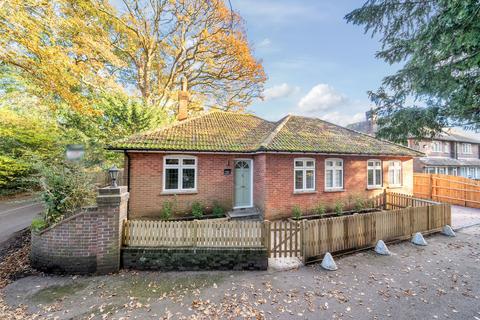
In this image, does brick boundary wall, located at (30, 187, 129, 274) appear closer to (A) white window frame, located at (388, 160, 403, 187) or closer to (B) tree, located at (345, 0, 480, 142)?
(B) tree, located at (345, 0, 480, 142)

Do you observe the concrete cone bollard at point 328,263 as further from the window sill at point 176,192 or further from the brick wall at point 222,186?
the window sill at point 176,192

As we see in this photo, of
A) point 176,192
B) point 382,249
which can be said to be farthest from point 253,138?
point 382,249

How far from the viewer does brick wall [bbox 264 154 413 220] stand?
10.4 meters

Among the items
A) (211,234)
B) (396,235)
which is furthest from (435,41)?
(211,234)

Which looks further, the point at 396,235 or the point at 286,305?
the point at 396,235

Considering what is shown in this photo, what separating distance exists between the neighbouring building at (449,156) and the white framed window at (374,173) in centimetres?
1546

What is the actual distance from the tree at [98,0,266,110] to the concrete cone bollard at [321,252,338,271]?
15524 mm

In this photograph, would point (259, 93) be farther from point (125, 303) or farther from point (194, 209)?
point (125, 303)

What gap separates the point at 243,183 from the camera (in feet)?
37.8

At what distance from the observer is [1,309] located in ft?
14.8

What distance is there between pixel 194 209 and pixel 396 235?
8.70 m

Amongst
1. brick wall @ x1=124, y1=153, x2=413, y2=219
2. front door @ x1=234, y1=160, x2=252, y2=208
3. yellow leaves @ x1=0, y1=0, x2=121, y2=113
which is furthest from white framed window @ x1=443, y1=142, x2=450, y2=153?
yellow leaves @ x1=0, y1=0, x2=121, y2=113

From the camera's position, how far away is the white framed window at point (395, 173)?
13852 millimetres

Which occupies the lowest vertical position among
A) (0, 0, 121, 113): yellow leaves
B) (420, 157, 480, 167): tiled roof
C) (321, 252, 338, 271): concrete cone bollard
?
(321, 252, 338, 271): concrete cone bollard
